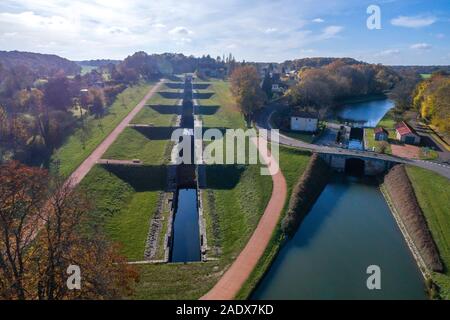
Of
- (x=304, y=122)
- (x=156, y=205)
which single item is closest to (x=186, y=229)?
(x=156, y=205)

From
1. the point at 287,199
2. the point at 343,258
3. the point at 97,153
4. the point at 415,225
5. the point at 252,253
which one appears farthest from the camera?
the point at 97,153

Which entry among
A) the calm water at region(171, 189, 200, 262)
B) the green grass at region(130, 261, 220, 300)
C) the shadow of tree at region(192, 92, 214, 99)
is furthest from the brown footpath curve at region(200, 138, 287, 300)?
the shadow of tree at region(192, 92, 214, 99)

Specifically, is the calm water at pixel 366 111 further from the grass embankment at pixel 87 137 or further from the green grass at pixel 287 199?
the grass embankment at pixel 87 137

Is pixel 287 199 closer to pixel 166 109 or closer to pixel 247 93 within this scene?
pixel 247 93

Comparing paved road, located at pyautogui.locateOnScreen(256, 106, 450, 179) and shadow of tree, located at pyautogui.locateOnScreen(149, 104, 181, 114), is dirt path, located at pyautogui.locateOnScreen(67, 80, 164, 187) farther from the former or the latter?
paved road, located at pyautogui.locateOnScreen(256, 106, 450, 179)
